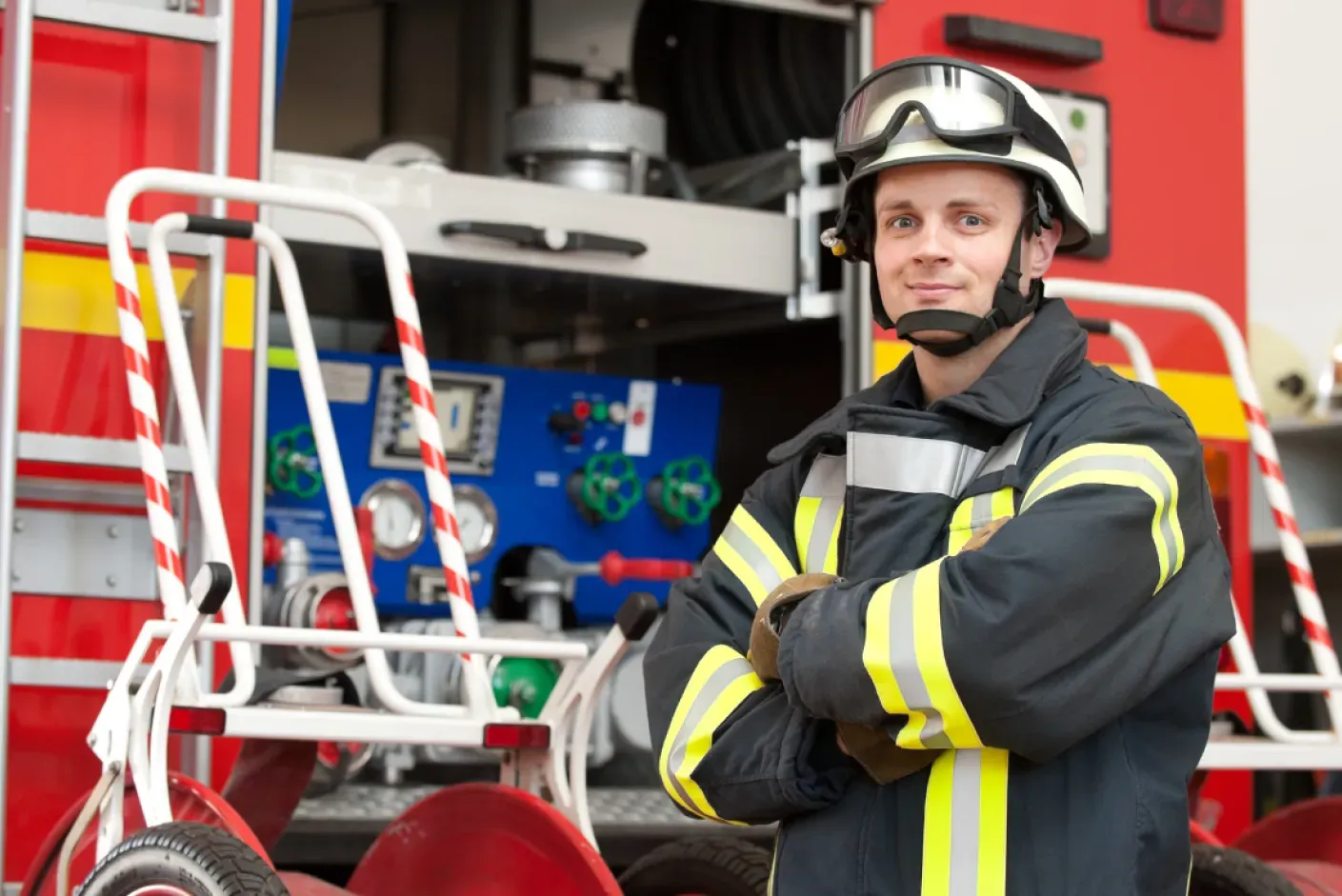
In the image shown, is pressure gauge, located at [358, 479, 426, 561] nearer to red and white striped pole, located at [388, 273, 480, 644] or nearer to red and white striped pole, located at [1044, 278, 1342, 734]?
red and white striped pole, located at [388, 273, 480, 644]

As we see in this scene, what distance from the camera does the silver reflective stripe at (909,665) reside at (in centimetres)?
157

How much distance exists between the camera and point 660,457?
453 cm

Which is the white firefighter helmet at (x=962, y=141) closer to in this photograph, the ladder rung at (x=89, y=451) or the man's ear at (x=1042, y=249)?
the man's ear at (x=1042, y=249)

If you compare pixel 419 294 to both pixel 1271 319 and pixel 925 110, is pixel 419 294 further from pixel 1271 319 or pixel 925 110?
pixel 925 110

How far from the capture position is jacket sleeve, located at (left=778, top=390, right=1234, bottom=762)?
5.09ft

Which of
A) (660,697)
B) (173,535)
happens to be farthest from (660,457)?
(660,697)

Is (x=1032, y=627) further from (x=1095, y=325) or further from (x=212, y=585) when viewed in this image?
(x=1095, y=325)

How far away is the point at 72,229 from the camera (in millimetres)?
3078

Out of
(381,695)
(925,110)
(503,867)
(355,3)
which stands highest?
(355,3)

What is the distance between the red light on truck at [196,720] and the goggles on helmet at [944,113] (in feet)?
3.73

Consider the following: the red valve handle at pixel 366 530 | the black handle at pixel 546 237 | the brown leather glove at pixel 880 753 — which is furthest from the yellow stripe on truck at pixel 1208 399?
the brown leather glove at pixel 880 753

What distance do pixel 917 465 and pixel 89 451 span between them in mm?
1726

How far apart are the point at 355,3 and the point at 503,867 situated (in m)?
3.00

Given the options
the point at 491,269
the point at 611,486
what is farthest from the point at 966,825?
the point at 611,486
